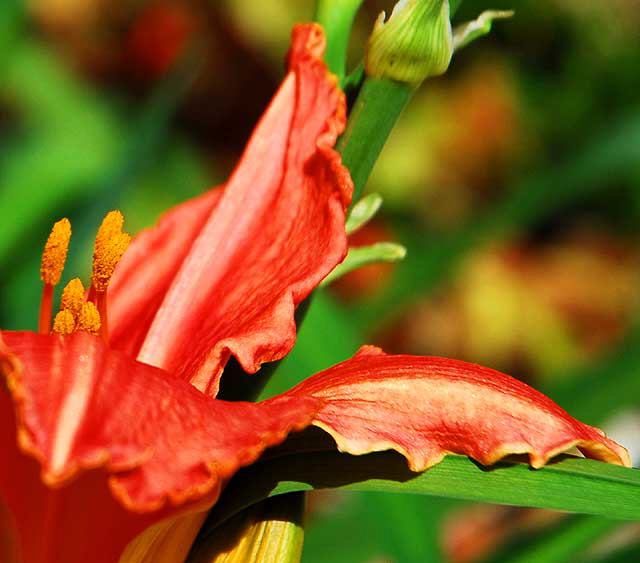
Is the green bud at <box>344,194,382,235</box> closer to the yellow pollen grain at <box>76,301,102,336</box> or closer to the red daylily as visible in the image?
the red daylily

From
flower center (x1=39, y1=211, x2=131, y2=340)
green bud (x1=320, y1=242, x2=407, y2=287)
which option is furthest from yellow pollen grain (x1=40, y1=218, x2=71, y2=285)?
green bud (x1=320, y1=242, x2=407, y2=287)

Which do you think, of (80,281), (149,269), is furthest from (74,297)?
(149,269)

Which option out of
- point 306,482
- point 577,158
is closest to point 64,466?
point 306,482

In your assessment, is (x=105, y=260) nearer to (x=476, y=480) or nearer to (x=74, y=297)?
(x=74, y=297)

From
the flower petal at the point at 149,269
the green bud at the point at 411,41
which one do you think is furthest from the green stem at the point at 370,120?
the flower petal at the point at 149,269

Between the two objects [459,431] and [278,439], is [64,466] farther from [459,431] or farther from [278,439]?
[459,431]

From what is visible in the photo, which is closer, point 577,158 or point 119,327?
point 119,327
